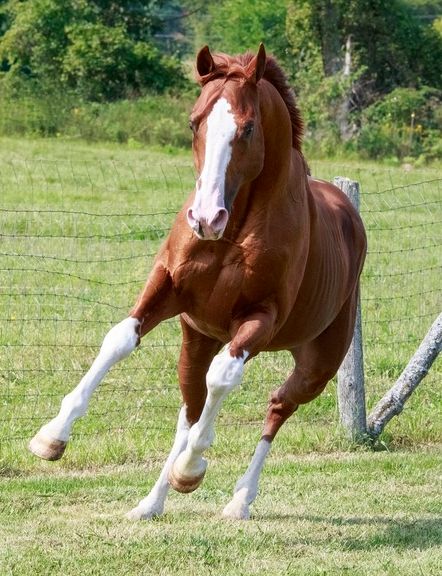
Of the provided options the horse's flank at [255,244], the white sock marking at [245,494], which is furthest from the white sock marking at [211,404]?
the white sock marking at [245,494]

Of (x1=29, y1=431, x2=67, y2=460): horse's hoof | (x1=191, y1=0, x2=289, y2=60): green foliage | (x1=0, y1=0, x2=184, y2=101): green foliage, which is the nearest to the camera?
(x1=29, y1=431, x2=67, y2=460): horse's hoof

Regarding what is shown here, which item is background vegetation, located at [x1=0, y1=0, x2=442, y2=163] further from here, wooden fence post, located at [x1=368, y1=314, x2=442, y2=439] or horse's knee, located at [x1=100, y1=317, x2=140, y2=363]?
horse's knee, located at [x1=100, y1=317, x2=140, y2=363]

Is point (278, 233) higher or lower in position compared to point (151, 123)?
higher

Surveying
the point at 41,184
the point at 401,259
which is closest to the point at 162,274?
the point at 401,259

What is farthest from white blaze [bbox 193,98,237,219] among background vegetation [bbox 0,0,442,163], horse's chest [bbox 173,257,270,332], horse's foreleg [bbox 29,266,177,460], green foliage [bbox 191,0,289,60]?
green foliage [bbox 191,0,289,60]

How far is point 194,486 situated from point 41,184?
14.8m

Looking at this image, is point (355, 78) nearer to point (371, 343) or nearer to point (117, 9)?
point (117, 9)

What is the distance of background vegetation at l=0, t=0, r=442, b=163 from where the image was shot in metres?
29.2

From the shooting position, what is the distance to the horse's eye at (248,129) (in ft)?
17.5

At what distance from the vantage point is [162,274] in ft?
18.8

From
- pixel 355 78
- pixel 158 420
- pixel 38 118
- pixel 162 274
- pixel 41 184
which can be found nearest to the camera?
pixel 162 274

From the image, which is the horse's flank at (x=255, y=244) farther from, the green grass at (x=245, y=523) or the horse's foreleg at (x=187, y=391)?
the green grass at (x=245, y=523)

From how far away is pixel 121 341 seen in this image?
559 centimetres

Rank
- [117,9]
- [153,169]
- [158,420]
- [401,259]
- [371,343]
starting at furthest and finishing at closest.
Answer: [117,9] < [153,169] < [401,259] < [371,343] < [158,420]
